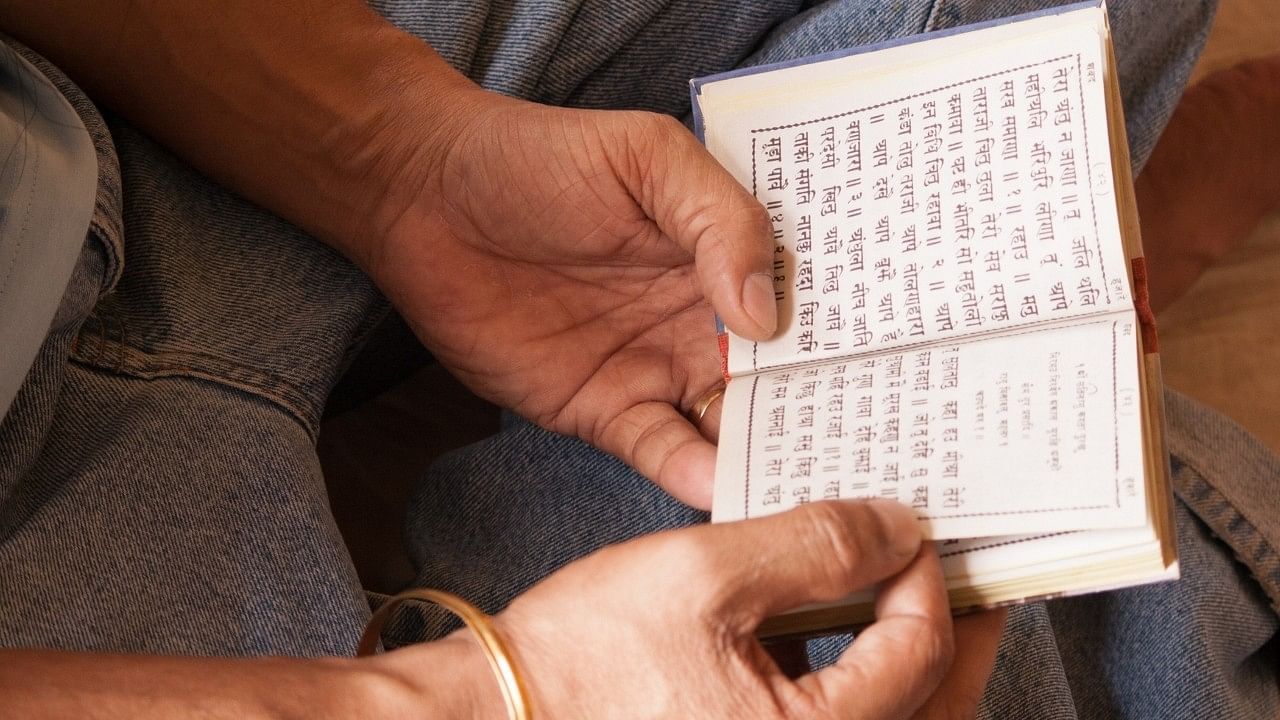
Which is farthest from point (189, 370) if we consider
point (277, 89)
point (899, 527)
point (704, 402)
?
point (899, 527)

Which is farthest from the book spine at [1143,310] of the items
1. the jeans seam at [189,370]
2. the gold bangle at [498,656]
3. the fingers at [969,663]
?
the jeans seam at [189,370]

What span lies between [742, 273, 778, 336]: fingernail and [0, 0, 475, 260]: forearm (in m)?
0.28

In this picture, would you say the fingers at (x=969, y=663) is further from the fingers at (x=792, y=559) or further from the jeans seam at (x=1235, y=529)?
the jeans seam at (x=1235, y=529)

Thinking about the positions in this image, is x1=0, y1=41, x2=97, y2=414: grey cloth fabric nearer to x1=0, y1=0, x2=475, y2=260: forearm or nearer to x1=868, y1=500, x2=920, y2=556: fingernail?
x1=0, y1=0, x2=475, y2=260: forearm

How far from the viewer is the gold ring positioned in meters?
0.71

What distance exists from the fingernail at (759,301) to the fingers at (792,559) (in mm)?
163

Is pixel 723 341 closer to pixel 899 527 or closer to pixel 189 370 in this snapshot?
pixel 899 527

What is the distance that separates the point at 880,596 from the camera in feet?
1.71

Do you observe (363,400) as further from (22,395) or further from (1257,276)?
(1257,276)

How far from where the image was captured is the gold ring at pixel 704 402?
714 millimetres

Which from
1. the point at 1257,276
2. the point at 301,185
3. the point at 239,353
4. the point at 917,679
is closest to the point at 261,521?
the point at 239,353

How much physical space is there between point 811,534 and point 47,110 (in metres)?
0.51

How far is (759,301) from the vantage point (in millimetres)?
630

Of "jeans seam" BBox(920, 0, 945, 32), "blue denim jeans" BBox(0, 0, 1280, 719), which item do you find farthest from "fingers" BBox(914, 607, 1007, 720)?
"jeans seam" BBox(920, 0, 945, 32)
